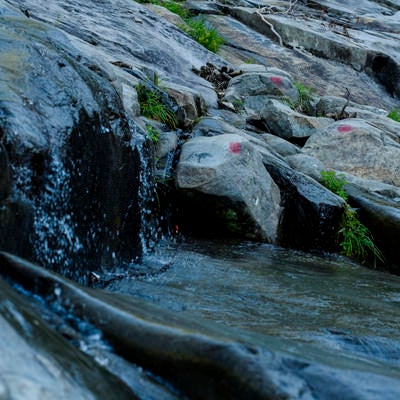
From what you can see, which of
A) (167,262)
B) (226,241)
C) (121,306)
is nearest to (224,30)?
(226,241)

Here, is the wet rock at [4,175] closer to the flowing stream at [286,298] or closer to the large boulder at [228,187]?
the flowing stream at [286,298]

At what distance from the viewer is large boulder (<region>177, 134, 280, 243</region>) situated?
5531mm

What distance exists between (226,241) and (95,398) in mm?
4122

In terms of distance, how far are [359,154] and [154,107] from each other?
2.96m

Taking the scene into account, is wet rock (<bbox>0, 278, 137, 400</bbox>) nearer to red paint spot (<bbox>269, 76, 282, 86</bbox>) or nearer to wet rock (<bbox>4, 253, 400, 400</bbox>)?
wet rock (<bbox>4, 253, 400, 400</bbox>)

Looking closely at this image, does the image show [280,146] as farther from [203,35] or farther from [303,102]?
[203,35]

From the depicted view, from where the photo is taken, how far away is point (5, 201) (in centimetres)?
285

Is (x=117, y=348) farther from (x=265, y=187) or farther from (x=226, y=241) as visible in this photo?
(x=265, y=187)

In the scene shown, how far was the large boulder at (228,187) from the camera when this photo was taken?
218 inches

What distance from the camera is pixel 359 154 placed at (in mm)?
8031

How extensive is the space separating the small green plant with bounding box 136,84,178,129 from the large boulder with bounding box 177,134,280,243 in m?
0.81

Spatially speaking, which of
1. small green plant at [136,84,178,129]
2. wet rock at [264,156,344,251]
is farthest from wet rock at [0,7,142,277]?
wet rock at [264,156,344,251]

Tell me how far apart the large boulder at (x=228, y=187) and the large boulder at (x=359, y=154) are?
7.58ft

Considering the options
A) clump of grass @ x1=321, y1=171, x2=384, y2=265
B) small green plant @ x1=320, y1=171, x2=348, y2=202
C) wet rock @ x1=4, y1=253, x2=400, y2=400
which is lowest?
clump of grass @ x1=321, y1=171, x2=384, y2=265
